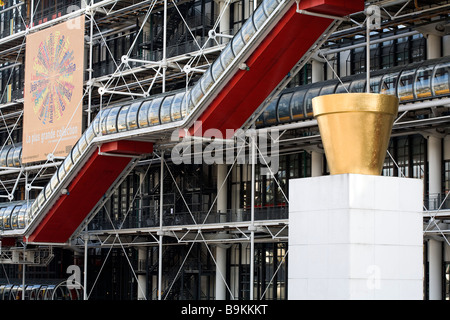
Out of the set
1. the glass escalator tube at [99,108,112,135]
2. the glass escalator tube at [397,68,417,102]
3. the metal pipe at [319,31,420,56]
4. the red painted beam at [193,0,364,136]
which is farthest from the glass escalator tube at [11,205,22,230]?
the glass escalator tube at [397,68,417,102]

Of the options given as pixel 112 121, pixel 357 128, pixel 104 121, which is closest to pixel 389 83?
pixel 112 121

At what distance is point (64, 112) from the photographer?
123 feet

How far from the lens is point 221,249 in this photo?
34.2 meters

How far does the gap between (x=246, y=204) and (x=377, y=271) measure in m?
17.9

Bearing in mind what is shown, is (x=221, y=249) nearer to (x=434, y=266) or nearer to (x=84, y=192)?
(x=84, y=192)

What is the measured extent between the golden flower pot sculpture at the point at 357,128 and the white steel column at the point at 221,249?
17249mm

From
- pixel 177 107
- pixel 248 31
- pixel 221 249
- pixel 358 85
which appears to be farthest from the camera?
pixel 221 249

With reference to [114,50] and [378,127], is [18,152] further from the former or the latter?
[378,127]

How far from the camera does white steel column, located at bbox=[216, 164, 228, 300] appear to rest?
1346 inches

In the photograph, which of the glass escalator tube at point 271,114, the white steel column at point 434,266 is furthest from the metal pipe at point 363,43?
the white steel column at point 434,266

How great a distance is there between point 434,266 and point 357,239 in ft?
39.3

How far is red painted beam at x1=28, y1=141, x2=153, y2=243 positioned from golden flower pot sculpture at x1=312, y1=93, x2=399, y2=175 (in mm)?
15233

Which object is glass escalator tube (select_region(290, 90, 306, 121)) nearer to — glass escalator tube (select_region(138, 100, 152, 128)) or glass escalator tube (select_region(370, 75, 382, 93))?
glass escalator tube (select_region(370, 75, 382, 93))
